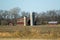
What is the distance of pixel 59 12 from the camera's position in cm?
8950

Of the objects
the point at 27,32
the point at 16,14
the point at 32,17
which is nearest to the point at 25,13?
the point at 16,14

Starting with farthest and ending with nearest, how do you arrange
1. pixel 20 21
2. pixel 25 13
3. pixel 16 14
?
pixel 25 13, pixel 16 14, pixel 20 21

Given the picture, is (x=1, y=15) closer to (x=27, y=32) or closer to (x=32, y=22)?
(x=32, y=22)

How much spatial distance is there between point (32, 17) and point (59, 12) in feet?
119

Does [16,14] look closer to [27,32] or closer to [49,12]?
[49,12]

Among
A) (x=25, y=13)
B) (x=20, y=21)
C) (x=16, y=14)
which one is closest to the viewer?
(x=20, y=21)

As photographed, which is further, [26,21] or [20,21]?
[20,21]

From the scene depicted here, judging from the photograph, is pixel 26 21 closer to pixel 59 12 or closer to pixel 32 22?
pixel 32 22

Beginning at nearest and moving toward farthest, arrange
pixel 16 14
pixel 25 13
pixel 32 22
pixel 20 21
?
pixel 32 22 → pixel 20 21 → pixel 16 14 → pixel 25 13

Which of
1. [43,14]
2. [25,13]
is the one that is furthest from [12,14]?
[43,14]

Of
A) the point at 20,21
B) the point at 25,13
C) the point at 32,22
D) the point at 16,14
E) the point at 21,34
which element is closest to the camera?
the point at 21,34

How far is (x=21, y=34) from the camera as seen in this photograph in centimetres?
1888

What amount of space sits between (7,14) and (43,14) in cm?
1947

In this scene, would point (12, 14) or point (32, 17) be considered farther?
point (12, 14)
